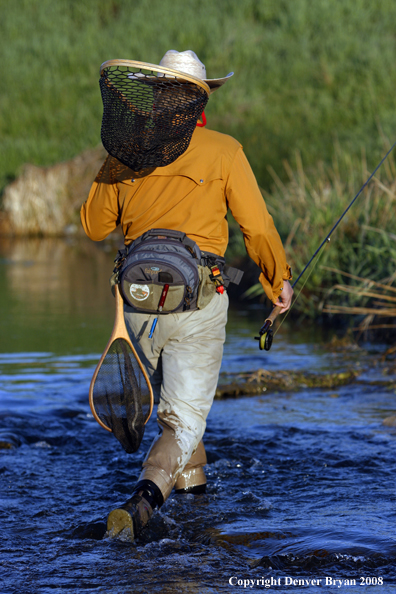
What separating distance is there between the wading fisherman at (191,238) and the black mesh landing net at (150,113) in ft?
0.43

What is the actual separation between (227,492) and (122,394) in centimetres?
86

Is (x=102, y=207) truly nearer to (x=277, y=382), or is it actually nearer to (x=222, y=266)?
(x=222, y=266)

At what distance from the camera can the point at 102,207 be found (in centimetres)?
389

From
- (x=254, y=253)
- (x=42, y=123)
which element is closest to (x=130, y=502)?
(x=254, y=253)

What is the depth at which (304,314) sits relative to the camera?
9305 millimetres

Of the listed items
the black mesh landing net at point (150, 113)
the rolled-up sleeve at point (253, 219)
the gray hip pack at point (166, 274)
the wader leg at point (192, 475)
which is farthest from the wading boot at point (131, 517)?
the black mesh landing net at point (150, 113)

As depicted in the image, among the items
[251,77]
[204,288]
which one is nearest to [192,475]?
[204,288]

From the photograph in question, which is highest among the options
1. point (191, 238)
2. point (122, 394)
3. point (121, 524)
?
point (191, 238)

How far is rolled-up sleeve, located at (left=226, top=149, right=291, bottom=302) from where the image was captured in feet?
11.8

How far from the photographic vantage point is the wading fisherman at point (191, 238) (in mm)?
3588

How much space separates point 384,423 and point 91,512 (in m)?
2.15

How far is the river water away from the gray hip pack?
101 centimetres

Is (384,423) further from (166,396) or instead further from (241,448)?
(166,396)

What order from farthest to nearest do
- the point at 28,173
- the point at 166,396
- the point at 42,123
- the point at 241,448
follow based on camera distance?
the point at 42,123
the point at 28,173
the point at 241,448
the point at 166,396
